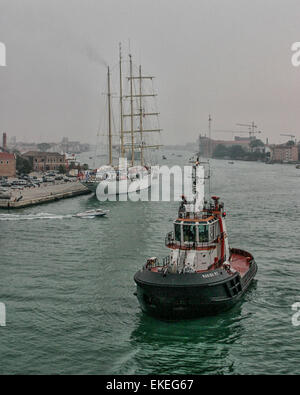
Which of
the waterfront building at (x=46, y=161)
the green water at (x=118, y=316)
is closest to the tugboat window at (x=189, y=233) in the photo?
the green water at (x=118, y=316)

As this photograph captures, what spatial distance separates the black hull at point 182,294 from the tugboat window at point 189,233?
55.6 inches

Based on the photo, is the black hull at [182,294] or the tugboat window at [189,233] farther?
the tugboat window at [189,233]

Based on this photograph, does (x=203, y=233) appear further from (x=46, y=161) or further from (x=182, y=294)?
(x=46, y=161)

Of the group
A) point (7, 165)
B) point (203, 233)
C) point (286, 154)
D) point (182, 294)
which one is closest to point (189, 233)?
point (203, 233)

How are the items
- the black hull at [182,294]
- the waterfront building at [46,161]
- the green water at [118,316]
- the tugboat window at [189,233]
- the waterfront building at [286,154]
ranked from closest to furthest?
the green water at [118,316], the black hull at [182,294], the tugboat window at [189,233], the waterfront building at [46,161], the waterfront building at [286,154]

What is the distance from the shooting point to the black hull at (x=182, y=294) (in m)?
14.2

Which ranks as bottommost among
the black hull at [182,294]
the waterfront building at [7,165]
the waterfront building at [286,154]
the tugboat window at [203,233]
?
the black hull at [182,294]

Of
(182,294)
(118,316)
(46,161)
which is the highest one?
(46,161)

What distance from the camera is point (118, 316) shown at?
15211 mm

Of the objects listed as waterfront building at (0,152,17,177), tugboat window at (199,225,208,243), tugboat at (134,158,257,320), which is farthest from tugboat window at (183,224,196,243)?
waterfront building at (0,152,17,177)

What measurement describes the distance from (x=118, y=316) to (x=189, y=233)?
11.0ft

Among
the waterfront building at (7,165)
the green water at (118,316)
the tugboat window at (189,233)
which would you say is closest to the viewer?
the green water at (118,316)

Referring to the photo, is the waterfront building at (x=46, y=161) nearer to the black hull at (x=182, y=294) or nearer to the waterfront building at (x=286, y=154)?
the black hull at (x=182, y=294)

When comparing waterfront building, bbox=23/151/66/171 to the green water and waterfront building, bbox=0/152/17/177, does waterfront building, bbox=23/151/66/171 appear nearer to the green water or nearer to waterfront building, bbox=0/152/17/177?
waterfront building, bbox=0/152/17/177
